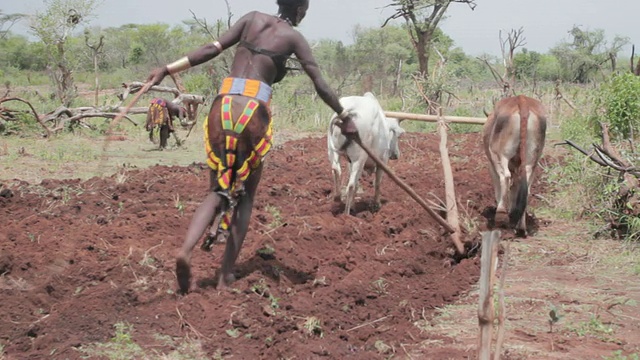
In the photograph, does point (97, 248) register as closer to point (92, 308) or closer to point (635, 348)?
point (92, 308)

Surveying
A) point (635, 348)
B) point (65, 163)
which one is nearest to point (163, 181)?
point (65, 163)

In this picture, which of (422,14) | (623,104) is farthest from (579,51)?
(623,104)

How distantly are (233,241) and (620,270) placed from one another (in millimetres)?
3569

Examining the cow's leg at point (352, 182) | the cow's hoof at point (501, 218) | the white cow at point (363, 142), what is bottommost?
the cow's hoof at point (501, 218)

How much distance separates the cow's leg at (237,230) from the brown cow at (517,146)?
3599mm

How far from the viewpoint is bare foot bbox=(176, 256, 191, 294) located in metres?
4.87

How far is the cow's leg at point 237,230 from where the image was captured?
17.7 feet

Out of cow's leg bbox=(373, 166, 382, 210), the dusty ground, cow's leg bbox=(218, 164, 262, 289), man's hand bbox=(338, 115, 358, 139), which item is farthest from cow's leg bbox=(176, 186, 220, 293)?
cow's leg bbox=(373, 166, 382, 210)

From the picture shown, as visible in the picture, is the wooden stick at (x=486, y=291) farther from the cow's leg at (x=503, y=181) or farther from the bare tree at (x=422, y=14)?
the bare tree at (x=422, y=14)

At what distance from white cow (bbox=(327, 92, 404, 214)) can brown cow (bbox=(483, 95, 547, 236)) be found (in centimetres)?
125

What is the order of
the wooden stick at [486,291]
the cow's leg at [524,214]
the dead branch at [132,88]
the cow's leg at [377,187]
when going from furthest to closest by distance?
the cow's leg at [377,187]
the cow's leg at [524,214]
the dead branch at [132,88]
the wooden stick at [486,291]

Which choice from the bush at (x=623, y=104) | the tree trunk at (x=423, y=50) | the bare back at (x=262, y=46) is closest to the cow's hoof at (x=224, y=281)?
the bare back at (x=262, y=46)

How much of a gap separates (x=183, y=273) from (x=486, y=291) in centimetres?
232

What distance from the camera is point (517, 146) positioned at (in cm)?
822
